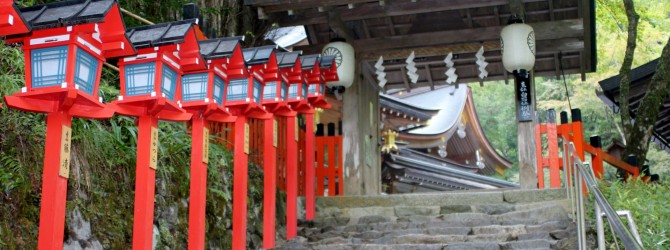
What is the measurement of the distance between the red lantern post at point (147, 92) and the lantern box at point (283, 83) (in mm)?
2139

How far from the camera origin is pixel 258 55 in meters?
7.00

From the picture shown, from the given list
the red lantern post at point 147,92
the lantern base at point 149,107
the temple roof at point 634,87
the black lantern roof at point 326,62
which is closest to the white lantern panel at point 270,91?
Result: the black lantern roof at point 326,62

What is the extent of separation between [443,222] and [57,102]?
5127mm

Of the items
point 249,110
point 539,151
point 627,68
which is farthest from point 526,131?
point 249,110

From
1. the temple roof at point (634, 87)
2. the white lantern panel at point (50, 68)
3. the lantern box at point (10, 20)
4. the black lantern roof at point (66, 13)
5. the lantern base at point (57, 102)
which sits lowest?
the lantern base at point (57, 102)

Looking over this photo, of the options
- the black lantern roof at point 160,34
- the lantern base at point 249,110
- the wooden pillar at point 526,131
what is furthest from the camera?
the wooden pillar at point 526,131

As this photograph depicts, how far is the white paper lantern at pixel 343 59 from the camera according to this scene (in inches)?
432

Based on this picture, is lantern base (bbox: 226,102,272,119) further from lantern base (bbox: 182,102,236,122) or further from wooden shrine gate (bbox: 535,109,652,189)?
wooden shrine gate (bbox: 535,109,652,189)

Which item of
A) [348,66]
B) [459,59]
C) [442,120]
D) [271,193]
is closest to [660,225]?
[271,193]

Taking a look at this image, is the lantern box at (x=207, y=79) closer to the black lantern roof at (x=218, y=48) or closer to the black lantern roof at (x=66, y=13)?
the black lantern roof at (x=218, y=48)

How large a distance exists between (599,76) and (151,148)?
18.8 metres

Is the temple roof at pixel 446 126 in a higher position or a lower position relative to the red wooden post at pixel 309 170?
higher

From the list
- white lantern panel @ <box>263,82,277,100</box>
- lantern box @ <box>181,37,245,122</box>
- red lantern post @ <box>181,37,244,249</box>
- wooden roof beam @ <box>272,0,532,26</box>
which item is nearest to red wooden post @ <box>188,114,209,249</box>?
red lantern post @ <box>181,37,244,249</box>

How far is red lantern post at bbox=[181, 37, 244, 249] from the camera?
19.8 ft
